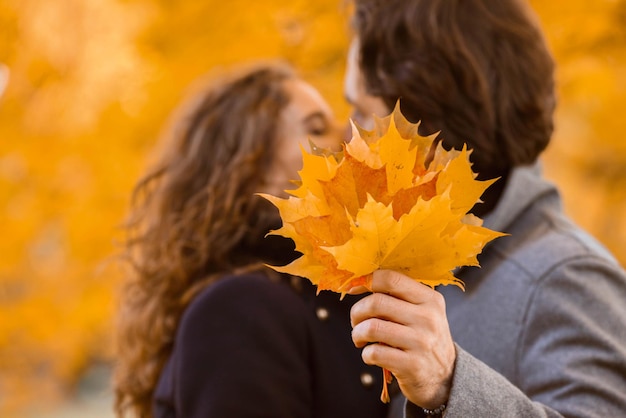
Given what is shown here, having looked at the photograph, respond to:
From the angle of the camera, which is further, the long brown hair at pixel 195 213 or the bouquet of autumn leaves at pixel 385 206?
the long brown hair at pixel 195 213

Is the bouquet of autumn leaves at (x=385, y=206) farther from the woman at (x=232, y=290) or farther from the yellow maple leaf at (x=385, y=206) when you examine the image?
the woman at (x=232, y=290)

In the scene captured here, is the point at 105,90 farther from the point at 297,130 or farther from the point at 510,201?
the point at 510,201

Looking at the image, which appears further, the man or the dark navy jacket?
the dark navy jacket

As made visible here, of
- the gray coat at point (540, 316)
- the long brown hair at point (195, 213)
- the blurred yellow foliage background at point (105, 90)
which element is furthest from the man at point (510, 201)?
the blurred yellow foliage background at point (105, 90)

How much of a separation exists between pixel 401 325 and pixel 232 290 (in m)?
0.74

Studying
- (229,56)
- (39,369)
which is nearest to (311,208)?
(229,56)

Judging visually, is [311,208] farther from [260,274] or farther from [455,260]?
[260,274]

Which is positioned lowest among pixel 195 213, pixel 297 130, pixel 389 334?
pixel 389 334

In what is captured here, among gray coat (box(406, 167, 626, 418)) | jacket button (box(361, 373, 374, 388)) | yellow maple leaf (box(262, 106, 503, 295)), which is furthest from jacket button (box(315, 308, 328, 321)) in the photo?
yellow maple leaf (box(262, 106, 503, 295))

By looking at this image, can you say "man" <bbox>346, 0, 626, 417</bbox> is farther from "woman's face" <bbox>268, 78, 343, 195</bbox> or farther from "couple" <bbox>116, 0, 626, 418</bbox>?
"woman's face" <bbox>268, 78, 343, 195</bbox>

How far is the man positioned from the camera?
47.6 inches

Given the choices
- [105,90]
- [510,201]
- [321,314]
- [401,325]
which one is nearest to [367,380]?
[321,314]

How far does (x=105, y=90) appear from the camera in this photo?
3.32 metres

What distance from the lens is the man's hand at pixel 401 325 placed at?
33.4 inches
